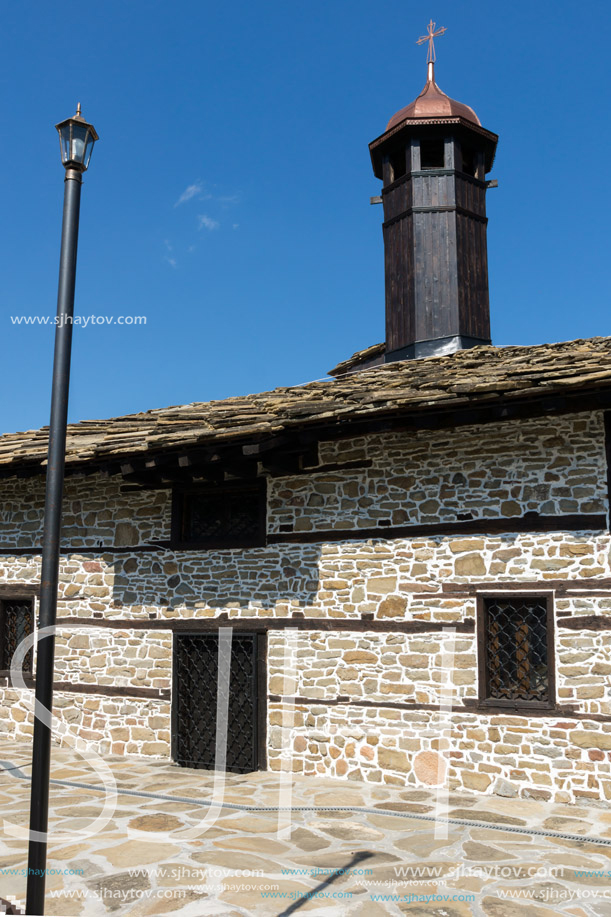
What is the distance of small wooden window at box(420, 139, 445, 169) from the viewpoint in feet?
41.1

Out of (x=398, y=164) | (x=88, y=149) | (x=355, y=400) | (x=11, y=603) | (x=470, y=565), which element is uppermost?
(x=398, y=164)

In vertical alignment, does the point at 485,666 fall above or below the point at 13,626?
below

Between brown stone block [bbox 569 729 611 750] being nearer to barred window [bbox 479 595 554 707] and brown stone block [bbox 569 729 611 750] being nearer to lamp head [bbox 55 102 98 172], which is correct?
barred window [bbox 479 595 554 707]

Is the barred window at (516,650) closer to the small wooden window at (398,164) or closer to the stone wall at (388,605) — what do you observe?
the stone wall at (388,605)

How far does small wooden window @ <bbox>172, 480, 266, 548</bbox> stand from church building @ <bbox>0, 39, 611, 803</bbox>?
3 centimetres

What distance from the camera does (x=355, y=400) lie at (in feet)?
26.5

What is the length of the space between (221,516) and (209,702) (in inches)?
87.0

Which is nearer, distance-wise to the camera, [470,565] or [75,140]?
[75,140]

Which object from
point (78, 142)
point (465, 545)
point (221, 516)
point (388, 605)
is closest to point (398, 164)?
point (221, 516)

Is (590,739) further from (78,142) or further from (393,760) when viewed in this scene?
(78,142)

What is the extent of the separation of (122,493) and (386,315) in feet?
17.7

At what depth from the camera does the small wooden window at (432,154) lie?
12.5m

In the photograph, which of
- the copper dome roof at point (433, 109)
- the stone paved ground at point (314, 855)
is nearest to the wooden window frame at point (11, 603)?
the stone paved ground at point (314, 855)

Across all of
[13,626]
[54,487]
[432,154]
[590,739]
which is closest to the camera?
[54,487]
